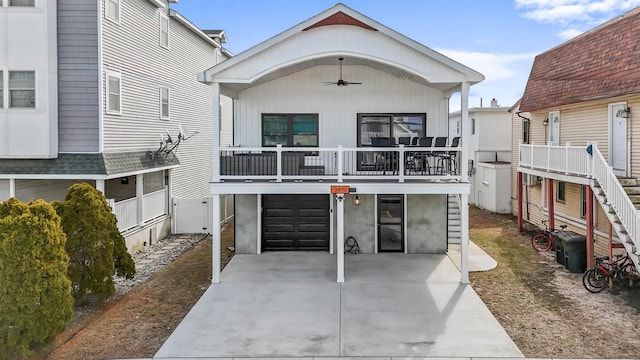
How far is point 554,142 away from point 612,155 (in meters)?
4.14

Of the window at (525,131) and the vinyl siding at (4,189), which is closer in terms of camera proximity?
the vinyl siding at (4,189)

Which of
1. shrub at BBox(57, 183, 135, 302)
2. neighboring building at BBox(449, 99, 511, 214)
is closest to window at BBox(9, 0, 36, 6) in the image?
shrub at BBox(57, 183, 135, 302)

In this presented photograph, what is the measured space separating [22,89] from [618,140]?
675 inches

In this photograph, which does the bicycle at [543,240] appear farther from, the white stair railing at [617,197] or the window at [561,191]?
the white stair railing at [617,197]

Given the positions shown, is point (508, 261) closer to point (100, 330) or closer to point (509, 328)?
point (509, 328)

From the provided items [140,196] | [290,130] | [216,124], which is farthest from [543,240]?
[140,196]

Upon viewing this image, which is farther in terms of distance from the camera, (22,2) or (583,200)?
(583,200)

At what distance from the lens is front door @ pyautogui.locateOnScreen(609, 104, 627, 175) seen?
15.1 metres

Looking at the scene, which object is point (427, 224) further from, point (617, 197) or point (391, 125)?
point (617, 197)

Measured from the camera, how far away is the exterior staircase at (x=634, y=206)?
1206 centimetres

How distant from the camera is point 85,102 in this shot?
47.9 feet

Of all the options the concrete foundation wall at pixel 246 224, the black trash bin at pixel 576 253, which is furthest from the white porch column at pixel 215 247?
the black trash bin at pixel 576 253

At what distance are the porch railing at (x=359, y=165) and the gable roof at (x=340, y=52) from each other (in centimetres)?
→ 185

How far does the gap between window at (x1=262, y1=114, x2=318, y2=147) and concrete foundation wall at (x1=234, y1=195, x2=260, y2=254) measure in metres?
1.87
